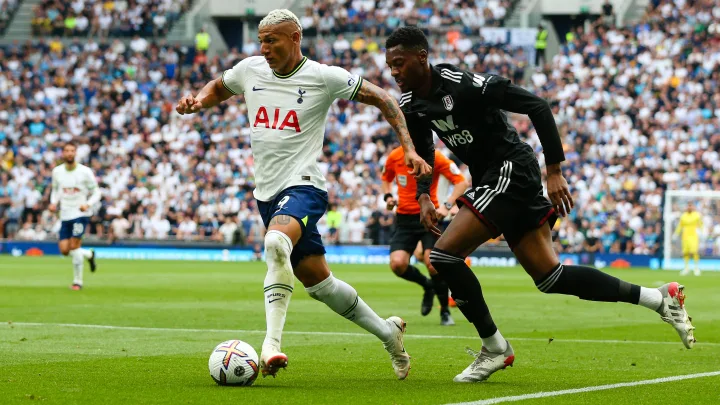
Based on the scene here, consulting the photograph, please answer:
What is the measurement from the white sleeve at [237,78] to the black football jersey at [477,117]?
114 cm

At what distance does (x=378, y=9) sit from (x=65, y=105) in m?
12.2

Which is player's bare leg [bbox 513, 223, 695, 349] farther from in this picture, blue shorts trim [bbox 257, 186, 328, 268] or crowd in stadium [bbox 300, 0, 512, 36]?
crowd in stadium [bbox 300, 0, 512, 36]

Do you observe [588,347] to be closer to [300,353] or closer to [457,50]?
[300,353]

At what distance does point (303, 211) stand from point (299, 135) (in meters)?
0.59

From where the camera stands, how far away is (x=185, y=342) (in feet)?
35.8

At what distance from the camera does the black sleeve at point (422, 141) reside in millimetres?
8109

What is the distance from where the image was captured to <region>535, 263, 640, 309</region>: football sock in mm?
7969

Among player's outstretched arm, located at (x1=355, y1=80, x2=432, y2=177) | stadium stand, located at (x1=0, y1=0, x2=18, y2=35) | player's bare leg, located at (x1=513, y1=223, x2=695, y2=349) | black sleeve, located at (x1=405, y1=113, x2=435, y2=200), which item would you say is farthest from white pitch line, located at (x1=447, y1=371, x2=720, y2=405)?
stadium stand, located at (x1=0, y1=0, x2=18, y2=35)


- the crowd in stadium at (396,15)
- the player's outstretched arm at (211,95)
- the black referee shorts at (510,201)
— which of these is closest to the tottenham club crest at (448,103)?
the black referee shorts at (510,201)

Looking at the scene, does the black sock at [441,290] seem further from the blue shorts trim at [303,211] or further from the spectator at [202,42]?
the spectator at [202,42]

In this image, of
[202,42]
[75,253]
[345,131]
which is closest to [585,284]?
[75,253]

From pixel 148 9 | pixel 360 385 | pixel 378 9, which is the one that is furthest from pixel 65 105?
pixel 360 385

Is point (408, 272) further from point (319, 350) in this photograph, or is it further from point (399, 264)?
point (319, 350)

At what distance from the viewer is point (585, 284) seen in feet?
26.3
